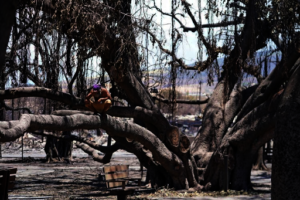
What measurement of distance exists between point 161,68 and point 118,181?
2596 mm

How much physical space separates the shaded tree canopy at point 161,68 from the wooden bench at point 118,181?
2.64ft

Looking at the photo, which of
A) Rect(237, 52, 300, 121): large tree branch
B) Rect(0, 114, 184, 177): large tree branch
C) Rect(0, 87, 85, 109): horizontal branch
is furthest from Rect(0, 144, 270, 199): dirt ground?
Rect(0, 87, 85, 109): horizontal branch

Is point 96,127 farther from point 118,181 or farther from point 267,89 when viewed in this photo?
point 267,89

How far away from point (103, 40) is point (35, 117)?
7.15 ft

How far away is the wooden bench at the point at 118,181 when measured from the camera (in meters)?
10.7

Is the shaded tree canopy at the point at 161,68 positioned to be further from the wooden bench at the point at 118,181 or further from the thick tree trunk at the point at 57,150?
the thick tree trunk at the point at 57,150

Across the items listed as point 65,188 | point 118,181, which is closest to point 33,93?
point 118,181

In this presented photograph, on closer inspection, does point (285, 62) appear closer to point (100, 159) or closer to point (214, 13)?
point (214, 13)

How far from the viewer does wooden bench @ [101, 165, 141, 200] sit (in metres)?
10.7

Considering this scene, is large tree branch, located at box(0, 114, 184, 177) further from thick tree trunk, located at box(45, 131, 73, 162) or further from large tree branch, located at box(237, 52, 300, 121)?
thick tree trunk, located at box(45, 131, 73, 162)

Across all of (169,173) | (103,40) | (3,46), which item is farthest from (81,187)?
(3,46)

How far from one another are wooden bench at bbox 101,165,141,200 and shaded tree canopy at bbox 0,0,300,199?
2.64 feet

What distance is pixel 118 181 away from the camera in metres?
11.1

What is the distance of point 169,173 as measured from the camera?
14.1 m
